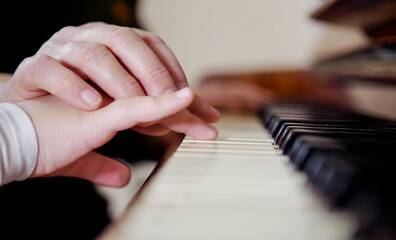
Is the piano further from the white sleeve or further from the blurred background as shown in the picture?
the blurred background

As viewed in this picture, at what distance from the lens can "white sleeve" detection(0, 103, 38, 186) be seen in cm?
54

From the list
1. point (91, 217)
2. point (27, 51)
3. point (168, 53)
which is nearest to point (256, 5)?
point (27, 51)

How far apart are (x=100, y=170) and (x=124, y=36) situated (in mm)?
327

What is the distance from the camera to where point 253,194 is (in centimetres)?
35

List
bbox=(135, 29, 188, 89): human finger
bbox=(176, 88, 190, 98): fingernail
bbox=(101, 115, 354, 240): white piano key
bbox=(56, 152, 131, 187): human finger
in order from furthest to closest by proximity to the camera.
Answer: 1. bbox=(56, 152, 131, 187): human finger
2. bbox=(135, 29, 188, 89): human finger
3. bbox=(176, 88, 190, 98): fingernail
4. bbox=(101, 115, 354, 240): white piano key

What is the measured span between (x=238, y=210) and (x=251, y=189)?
0.19 feet

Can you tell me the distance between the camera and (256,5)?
3.08m

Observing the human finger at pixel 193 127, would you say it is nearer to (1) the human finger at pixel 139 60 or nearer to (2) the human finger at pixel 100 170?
(1) the human finger at pixel 139 60

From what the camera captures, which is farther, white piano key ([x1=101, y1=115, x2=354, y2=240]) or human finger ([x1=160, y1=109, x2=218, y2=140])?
human finger ([x1=160, y1=109, x2=218, y2=140])

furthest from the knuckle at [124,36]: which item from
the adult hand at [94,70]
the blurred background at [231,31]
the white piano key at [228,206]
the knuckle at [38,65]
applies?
the blurred background at [231,31]

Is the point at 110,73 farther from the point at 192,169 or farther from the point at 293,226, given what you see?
the point at 293,226

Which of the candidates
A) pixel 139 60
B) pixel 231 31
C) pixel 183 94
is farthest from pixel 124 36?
pixel 231 31

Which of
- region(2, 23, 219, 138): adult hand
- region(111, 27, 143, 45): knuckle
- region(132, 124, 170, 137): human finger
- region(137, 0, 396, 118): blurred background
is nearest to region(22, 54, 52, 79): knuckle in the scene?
region(2, 23, 219, 138): adult hand

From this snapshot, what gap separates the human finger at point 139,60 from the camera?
1.87 feet
